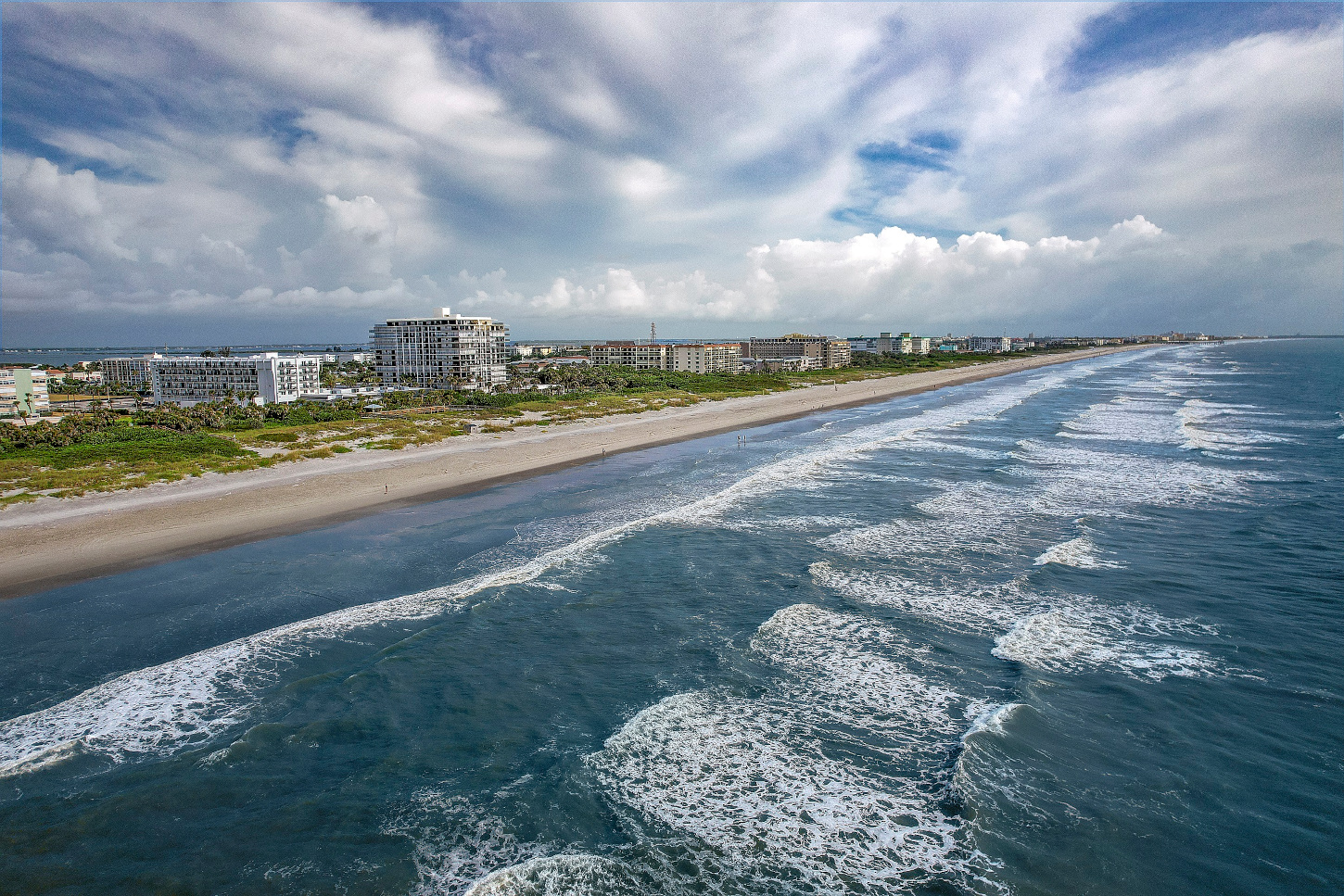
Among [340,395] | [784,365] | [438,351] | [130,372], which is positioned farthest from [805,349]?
[130,372]

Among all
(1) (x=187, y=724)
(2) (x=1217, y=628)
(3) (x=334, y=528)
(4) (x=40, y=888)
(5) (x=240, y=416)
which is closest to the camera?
(4) (x=40, y=888)

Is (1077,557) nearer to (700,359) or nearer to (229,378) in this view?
(229,378)

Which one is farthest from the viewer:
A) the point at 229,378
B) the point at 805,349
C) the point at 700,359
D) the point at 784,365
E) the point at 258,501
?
the point at 805,349

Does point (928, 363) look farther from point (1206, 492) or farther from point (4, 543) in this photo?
point (4, 543)

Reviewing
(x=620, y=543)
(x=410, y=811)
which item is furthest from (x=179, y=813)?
(x=620, y=543)

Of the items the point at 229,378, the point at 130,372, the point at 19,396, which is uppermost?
the point at 130,372

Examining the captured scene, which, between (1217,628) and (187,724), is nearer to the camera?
(187,724)

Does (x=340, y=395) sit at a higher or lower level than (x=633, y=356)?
lower

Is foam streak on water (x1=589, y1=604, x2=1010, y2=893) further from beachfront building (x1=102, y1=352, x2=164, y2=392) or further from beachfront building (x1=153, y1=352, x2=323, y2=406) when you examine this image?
beachfront building (x1=102, y1=352, x2=164, y2=392)
